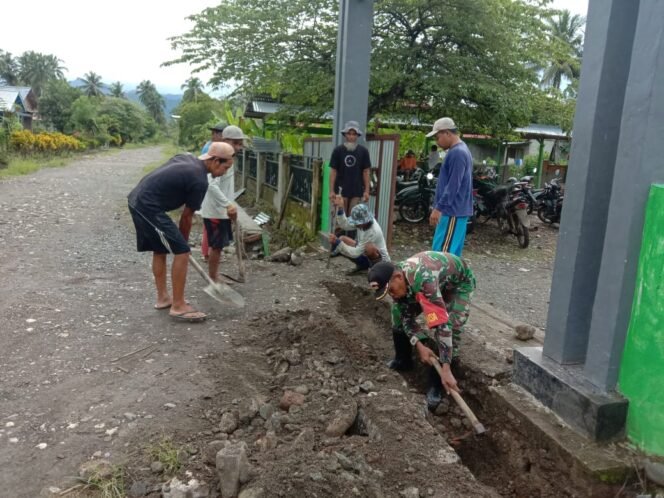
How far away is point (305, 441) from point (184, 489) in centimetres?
62

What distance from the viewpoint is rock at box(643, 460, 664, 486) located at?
234cm

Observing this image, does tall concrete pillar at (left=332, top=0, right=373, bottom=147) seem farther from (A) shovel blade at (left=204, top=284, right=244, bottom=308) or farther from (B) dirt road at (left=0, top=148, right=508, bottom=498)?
(A) shovel blade at (left=204, top=284, right=244, bottom=308)

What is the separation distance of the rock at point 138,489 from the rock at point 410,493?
119cm

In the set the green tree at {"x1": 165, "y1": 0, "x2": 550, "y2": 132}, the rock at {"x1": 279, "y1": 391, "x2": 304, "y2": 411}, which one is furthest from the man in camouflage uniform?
the green tree at {"x1": 165, "y1": 0, "x2": 550, "y2": 132}

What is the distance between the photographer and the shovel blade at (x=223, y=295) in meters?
4.80

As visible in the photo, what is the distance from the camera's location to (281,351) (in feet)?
13.2

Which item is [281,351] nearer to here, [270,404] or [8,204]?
[270,404]

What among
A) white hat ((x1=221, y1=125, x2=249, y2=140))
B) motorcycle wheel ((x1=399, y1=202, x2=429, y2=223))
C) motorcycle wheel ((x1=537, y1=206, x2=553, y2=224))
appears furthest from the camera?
motorcycle wheel ((x1=537, y1=206, x2=553, y2=224))

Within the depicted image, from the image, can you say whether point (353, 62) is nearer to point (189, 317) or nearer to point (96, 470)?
point (189, 317)

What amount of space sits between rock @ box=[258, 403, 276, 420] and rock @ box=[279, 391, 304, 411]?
0.24ft

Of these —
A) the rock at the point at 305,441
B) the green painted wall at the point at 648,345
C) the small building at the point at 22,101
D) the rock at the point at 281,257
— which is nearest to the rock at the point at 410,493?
the rock at the point at 305,441

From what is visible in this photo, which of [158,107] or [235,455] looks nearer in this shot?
[235,455]

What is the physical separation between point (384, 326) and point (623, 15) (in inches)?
123

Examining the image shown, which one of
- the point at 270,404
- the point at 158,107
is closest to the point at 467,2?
the point at 270,404
